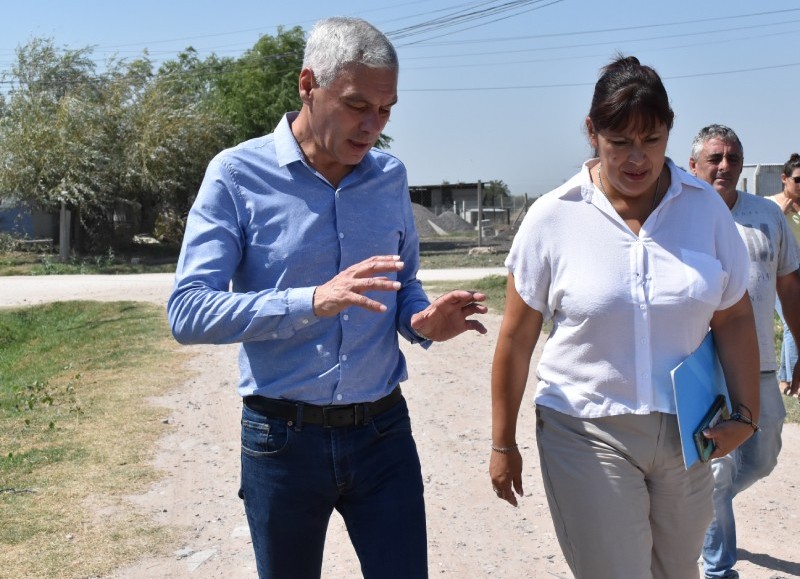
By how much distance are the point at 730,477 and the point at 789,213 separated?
7.34 feet

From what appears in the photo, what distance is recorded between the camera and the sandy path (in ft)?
16.5

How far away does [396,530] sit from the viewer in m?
3.01

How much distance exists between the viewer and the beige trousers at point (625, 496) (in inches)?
121

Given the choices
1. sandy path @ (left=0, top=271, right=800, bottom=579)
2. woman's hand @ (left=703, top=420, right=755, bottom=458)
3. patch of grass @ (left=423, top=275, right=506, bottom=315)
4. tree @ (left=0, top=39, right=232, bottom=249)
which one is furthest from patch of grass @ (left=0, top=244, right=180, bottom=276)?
woman's hand @ (left=703, top=420, right=755, bottom=458)

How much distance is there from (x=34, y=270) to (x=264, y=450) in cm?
2668

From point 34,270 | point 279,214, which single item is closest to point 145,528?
point 279,214

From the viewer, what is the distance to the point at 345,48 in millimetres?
2826

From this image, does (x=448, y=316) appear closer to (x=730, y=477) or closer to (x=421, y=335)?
(x=421, y=335)

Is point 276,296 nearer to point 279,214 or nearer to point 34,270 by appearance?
point 279,214

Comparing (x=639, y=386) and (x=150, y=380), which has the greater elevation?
(x=639, y=386)

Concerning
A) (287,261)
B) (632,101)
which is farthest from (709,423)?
(287,261)

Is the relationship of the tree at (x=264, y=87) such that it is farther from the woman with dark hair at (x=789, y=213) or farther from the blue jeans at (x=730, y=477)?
the blue jeans at (x=730, y=477)

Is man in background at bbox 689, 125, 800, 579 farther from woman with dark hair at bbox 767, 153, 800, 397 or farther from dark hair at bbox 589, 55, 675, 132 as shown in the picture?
dark hair at bbox 589, 55, 675, 132

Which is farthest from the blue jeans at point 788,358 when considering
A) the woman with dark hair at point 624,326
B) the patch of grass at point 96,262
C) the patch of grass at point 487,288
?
the patch of grass at point 96,262
